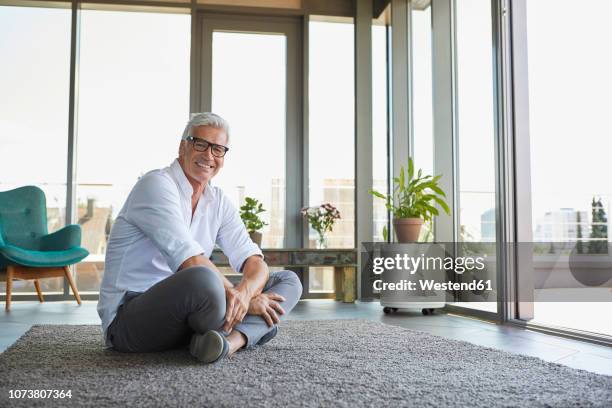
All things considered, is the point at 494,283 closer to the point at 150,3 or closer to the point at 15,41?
the point at 150,3

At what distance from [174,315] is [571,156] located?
2062 mm

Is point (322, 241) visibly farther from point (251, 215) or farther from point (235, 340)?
point (235, 340)

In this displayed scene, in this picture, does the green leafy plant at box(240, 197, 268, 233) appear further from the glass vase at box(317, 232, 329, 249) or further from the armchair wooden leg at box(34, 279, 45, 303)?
the armchair wooden leg at box(34, 279, 45, 303)

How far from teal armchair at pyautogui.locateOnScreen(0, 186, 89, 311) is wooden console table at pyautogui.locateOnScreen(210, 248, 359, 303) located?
1.14m

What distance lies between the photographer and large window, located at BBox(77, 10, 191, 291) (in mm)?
4832

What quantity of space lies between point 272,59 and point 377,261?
2.20 metres

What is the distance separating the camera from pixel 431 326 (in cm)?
304

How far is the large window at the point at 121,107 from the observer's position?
4.83 meters

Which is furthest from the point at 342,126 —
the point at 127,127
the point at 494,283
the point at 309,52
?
the point at 494,283

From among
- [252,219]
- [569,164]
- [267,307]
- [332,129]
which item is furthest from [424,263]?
[267,307]

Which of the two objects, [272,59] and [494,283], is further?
[272,59]

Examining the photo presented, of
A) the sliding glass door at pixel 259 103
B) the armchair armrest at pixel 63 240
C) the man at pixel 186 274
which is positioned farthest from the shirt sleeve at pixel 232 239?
the sliding glass door at pixel 259 103

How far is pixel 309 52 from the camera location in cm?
510

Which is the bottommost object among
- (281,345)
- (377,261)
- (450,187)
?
(281,345)
